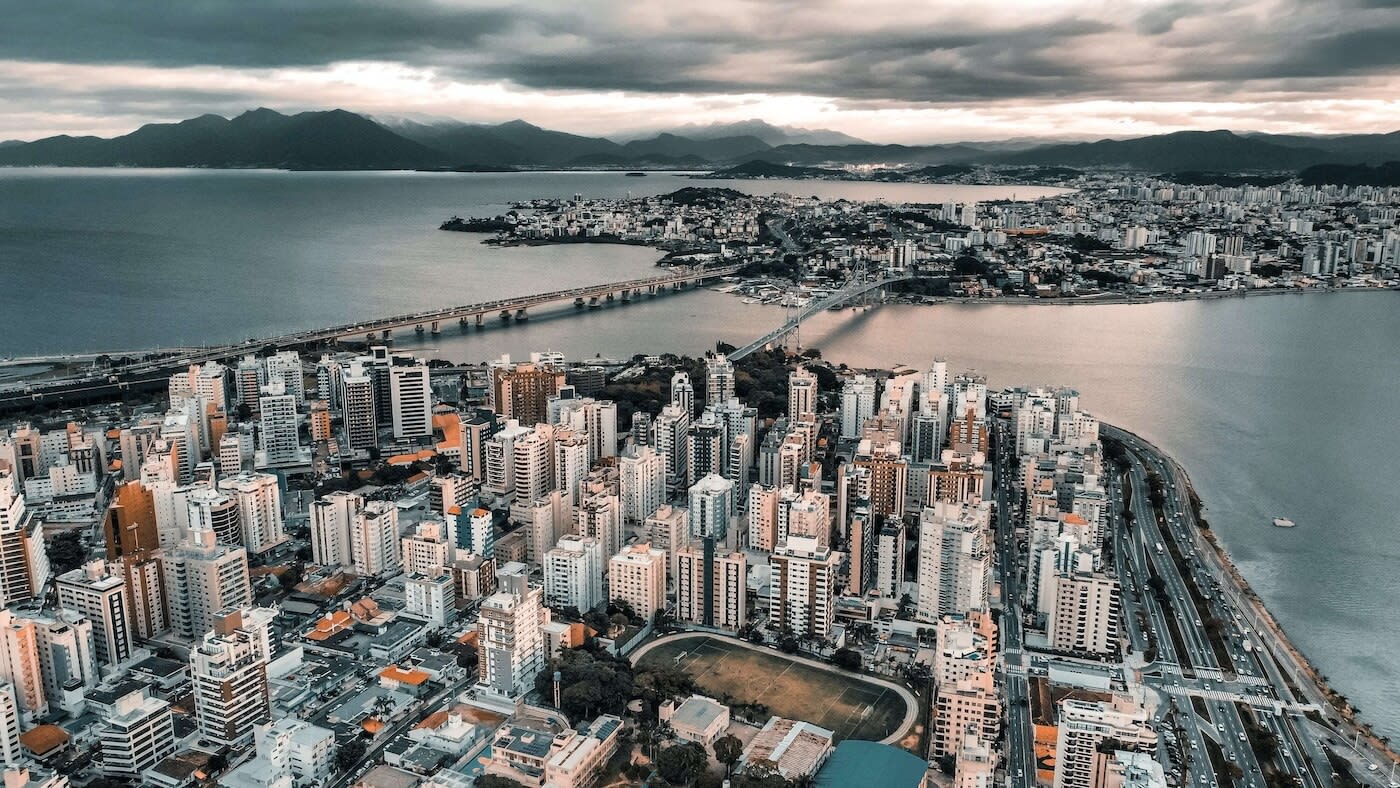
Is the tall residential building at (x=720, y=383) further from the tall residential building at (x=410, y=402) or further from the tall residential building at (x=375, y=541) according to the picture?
the tall residential building at (x=375, y=541)

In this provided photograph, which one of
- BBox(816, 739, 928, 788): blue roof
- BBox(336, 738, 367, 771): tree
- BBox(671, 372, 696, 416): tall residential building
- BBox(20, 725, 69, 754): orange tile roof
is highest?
BBox(671, 372, 696, 416): tall residential building

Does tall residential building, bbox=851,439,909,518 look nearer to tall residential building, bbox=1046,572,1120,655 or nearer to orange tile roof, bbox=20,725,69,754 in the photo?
tall residential building, bbox=1046,572,1120,655

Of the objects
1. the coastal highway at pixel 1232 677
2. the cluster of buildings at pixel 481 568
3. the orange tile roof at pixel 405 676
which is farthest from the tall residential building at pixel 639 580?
the coastal highway at pixel 1232 677

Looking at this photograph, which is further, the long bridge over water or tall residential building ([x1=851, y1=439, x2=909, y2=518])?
the long bridge over water

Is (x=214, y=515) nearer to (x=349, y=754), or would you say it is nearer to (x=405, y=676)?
(x=405, y=676)

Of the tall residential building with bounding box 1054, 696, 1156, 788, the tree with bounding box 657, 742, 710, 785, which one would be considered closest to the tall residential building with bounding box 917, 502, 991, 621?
the tall residential building with bounding box 1054, 696, 1156, 788

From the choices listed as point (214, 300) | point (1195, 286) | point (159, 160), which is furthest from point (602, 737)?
point (159, 160)

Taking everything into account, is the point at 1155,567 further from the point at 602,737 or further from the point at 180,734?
the point at 180,734
